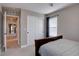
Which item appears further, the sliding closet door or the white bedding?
the sliding closet door

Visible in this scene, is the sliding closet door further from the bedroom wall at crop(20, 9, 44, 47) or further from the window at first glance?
the window

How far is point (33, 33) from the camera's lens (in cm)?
408

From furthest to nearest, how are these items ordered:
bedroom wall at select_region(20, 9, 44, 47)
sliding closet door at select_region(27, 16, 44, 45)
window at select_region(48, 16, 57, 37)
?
window at select_region(48, 16, 57, 37), sliding closet door at select_region(27, 16, 44, 45), bedroom wall at select_region(20, 9, 44, 47)

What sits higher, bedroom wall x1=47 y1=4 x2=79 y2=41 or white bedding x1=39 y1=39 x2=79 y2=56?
bedroom wall x1=47 y1=4 x2=79 y2=41

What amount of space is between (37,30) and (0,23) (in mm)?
1922

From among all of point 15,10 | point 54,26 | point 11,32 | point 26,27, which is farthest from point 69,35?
point 11,32

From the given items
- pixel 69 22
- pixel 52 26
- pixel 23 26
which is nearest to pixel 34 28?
pixel 23 26

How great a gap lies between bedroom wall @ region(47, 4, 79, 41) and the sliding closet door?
1178 millimetres

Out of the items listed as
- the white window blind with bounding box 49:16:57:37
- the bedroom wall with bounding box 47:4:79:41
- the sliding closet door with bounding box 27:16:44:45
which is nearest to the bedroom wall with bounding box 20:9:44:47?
the sliding closet door with bounding box 27:16:44:45

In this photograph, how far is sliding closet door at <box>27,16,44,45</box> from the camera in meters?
3.89

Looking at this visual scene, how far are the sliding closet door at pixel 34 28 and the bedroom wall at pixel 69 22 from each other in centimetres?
118

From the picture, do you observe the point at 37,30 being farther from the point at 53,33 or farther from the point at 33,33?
the point at 53,33

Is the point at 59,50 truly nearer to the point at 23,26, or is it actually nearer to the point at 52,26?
the point at 23,26

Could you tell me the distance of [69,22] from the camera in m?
3.17
